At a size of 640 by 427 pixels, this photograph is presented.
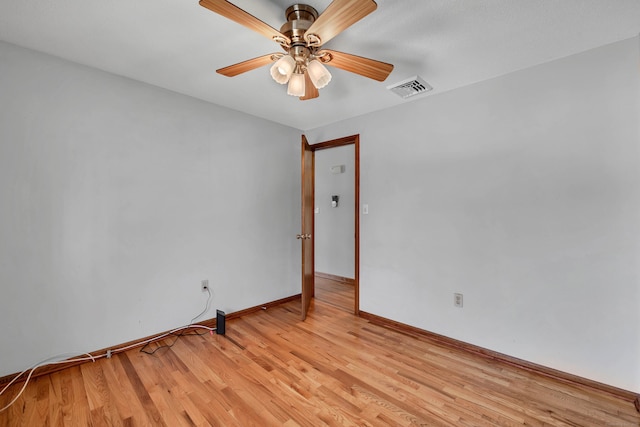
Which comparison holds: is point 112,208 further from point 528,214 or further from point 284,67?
point 528,214

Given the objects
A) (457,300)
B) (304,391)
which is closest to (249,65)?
(304,391)

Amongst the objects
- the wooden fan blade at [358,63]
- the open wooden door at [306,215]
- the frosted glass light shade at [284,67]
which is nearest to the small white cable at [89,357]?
the open wooden door at [306,215]

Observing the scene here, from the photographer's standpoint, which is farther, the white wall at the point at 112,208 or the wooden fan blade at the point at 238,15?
the white wall at the point at 112,208

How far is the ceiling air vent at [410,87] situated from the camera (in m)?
2.31

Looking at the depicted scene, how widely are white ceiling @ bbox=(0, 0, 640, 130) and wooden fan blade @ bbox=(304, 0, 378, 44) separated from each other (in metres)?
0.25

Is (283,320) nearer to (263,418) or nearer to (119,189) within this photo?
(263,418)

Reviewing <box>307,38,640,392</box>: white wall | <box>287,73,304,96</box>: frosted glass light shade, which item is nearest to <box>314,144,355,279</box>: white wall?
<box>307,38,640,392</box>: white wall

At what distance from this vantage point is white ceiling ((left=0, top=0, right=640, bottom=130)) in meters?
1.50

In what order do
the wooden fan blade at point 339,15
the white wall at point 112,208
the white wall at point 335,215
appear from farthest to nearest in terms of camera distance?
1. the white wall at point 335,215
2. the white wall at point 112,208
3. the wooden fan blade at point 339,15

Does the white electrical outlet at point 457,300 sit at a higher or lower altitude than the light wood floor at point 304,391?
higher

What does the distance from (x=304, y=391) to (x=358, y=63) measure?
2153mm

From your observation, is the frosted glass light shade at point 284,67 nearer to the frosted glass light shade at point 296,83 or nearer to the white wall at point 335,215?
the frosted glass light shade at point 296,83

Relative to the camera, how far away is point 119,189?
231 cm

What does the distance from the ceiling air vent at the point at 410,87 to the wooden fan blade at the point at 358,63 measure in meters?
0.75
